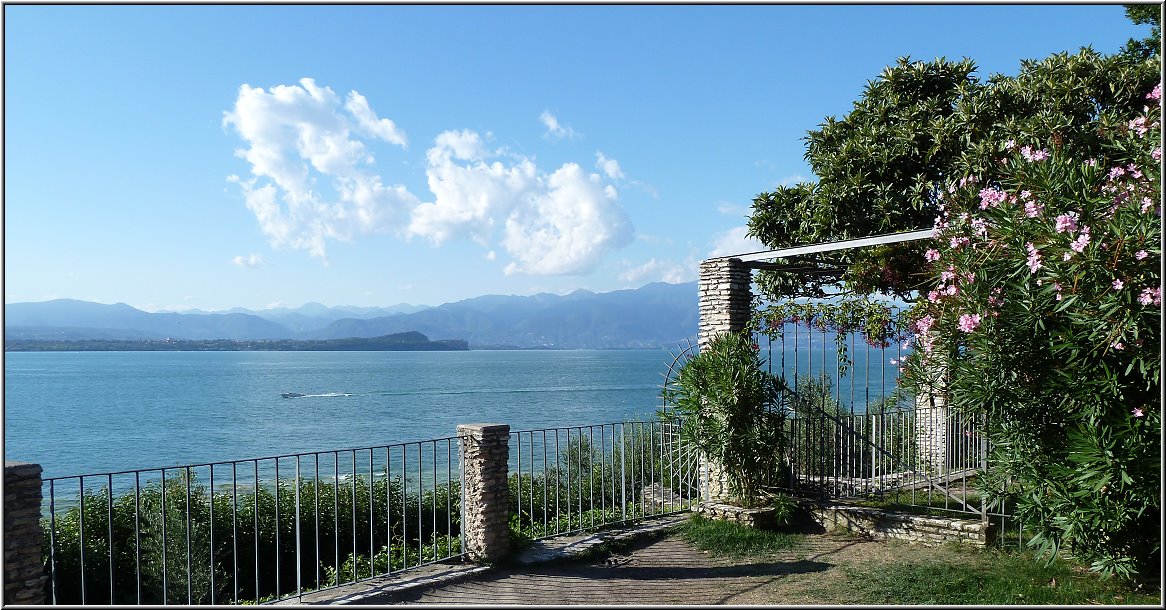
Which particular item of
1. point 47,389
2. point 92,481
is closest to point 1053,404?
point 92,481

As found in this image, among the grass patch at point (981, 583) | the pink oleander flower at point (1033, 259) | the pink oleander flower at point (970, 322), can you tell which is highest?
the pink oleander flower at point (1033, 259)

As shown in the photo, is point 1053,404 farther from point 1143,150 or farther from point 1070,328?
point 1143,150

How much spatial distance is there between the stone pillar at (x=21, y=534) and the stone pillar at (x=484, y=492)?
3.32 metres

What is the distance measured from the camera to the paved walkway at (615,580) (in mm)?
6617

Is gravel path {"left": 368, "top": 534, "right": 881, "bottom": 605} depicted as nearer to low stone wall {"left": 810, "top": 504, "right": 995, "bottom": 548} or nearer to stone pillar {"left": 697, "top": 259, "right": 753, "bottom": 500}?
low stone wall {"left": 810, "top": 504, "right": 995, "bottom": 548}

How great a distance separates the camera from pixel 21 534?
5184mm

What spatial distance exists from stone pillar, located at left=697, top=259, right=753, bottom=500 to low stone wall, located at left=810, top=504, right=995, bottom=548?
1280mm

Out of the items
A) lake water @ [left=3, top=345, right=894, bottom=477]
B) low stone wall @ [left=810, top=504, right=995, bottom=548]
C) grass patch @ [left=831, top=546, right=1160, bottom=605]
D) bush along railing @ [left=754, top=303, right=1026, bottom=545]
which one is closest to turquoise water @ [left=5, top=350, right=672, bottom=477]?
lake water @ [left=3, top=345, right=894, bottom=477]

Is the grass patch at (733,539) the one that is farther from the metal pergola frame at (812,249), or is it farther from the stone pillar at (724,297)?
the metal pergola frame at (812,249)

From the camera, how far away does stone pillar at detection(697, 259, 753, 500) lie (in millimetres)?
9672

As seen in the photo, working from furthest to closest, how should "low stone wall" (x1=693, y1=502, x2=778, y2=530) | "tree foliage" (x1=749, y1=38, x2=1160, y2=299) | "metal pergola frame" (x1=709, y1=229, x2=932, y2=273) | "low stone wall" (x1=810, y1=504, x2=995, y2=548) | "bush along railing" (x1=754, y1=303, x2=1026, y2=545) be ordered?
1. "tree foliage" (x1=749, y1=38, x2=1160, y2=299)
2. "low stone wall" (x1=693, y1=502, x2=778, y2=530)
3. "bush along railing" (x1=754, y1=303, x2=1026, y2=545)
4. "metal pergola frame" (x1=709, y1=229, x2=932, y2=273)
5. "low stone wall" (x1=810, y1=504, x2=995, y2=548)

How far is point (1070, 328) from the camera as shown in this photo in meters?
5.91

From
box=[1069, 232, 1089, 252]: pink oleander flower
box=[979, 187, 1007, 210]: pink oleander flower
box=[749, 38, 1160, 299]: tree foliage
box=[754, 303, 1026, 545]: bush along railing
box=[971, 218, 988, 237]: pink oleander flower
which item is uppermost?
box=[749, 38, 1160, 299]: tree foliage

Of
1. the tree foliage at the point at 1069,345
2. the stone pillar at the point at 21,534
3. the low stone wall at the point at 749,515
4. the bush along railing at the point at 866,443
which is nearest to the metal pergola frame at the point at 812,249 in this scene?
the bush along railing at the point at 866,443
